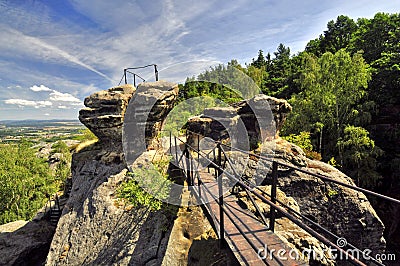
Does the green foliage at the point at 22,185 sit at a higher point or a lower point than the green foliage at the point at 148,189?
lower

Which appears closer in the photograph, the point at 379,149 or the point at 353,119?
the point at 379,149

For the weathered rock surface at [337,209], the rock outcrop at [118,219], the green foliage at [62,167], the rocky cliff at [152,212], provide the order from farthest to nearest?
the green foliage at [62,167] < the weathered rock surface at [337,209] < the rock outcrop at [118,219] < the rocky cliff at [152,212]

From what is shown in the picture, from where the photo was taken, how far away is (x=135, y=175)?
6.49 metres

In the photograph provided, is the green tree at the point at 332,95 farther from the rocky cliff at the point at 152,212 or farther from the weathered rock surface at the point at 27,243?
the weathered rock surface at the point at 27,243

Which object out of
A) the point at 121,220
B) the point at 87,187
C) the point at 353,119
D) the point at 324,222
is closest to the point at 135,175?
the point at 121,220

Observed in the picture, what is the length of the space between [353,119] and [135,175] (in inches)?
637

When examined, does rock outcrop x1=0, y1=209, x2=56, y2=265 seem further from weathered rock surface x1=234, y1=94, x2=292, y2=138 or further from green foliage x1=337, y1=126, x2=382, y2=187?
green foliage x1=337, y1=126, x2=382, y2=187

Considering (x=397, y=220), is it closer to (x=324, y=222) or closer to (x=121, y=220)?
(x=324, y=222)

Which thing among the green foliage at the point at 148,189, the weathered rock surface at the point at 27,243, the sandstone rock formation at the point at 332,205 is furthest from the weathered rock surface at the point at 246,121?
the weathered rock surface at the point at 27,243

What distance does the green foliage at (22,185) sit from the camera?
57.5ft

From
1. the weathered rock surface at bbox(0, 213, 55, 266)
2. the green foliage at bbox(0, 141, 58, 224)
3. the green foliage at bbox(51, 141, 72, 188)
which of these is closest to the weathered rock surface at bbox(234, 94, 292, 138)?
the weathered rock surface at bbox(0, 213, 55, 266)

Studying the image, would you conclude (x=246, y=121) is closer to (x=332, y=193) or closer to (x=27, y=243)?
(x=332, y=193)

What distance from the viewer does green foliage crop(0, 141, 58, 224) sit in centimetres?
1753

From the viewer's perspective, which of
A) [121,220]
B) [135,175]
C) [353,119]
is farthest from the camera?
[353,119]
